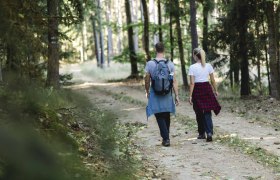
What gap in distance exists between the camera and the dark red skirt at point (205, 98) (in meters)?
10.1

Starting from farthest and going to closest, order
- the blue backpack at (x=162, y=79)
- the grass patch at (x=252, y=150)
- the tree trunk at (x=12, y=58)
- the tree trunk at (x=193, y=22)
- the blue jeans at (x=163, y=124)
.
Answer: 1. the tree trunk at (x=193, y=22)
2. the blue jeans at (x=163, y=124)
3. the blue backpack at (x=162, y=79)
4. the grass patch at (x=252, y=150)
5. the tree trunk at (x=12, y=58)

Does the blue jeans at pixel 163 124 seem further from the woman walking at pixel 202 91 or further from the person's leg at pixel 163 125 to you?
the woman walking at pixel 202 91

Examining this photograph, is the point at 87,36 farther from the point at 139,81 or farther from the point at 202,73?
the point at 202,73

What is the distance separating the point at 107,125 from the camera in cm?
339

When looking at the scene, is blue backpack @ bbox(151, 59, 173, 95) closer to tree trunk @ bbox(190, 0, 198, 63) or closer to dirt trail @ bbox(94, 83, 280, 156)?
dirt trail @ bbox(94, 83, 280, 156)

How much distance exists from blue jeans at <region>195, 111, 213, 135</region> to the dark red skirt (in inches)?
4.5

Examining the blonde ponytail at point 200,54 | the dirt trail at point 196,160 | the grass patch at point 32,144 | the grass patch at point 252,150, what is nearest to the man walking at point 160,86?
the dirt trail at point 196,160

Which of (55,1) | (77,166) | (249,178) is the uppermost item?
(55,1)

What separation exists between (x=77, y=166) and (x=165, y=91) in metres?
6.65

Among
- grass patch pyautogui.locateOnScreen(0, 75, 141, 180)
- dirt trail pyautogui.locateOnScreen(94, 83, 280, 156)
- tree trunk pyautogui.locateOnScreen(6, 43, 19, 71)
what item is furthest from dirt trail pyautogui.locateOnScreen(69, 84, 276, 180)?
grass patch pyautogui.locateOnScreen(0, 75, 141, 180)

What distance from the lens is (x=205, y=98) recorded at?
10117mm

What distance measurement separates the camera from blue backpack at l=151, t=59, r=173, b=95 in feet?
30.4

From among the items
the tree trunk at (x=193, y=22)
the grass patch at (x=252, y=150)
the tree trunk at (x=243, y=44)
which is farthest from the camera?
the tree trunk at (x=193, y=22)

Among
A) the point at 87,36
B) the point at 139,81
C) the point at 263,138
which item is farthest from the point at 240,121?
the point at 87,36
